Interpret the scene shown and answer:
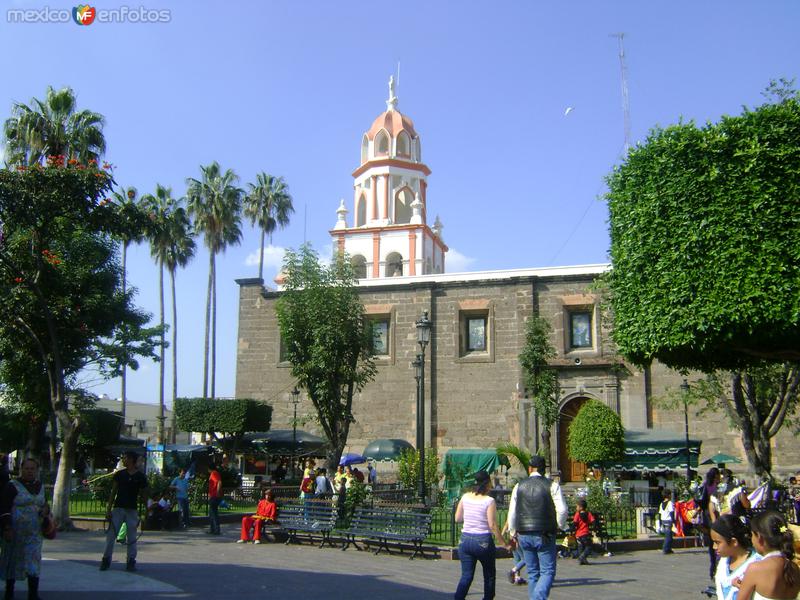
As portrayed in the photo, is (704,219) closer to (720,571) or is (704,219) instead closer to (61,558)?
(720,571)

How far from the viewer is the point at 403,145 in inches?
2172

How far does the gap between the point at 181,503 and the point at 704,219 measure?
1185 centimetres

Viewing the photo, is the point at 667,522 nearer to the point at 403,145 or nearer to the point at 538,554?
the point at 538,554

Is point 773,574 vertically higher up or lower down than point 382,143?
lower down

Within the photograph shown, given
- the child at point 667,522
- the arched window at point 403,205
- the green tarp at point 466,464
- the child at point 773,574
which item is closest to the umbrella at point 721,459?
the green tarp at point 466,464

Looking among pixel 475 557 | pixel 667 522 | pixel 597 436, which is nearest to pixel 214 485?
pixel 667 522

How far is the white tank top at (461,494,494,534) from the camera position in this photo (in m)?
8.25

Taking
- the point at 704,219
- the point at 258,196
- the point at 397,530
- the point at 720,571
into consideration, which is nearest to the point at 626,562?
the point at 397,530

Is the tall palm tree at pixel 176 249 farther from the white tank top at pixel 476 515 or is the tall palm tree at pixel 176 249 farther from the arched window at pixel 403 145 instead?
the white tank top at pixel 476 515

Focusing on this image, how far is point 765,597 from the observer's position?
466 cm

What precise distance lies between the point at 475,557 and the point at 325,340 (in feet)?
49.7

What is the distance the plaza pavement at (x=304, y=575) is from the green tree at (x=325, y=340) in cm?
851

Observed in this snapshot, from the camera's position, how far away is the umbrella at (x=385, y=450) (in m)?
25.8

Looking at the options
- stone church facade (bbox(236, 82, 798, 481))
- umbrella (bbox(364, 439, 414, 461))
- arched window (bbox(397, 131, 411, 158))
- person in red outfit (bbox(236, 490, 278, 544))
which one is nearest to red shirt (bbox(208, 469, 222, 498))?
person in red outfit (bbox(236, 490, 278, 544))
